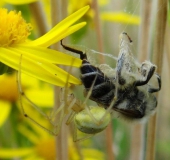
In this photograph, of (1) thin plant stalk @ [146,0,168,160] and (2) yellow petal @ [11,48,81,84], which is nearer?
(2) yellow petal @ [11,48,81,84]

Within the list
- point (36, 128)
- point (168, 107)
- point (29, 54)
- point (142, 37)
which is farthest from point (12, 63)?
point (168, 107)

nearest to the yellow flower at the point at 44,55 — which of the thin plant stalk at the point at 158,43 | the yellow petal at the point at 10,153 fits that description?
the thin plant stalk at the point at 158,43

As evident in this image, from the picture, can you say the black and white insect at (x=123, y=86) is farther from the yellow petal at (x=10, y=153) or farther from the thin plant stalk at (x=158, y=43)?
the yellow petal at (x=10, y=153)

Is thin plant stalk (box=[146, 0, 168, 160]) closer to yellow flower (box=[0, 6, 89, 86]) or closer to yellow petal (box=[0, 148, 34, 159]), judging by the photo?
yellow flower (box=[0, 6, 89, 86])

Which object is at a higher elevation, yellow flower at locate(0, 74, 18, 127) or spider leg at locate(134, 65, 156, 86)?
spider leg at locate(134, 65, 156, 86)

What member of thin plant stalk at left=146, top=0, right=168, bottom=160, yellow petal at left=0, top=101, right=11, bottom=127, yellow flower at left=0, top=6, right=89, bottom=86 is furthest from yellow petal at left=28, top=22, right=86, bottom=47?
yellow petal at left=0, top=101, right=11, bottom=127

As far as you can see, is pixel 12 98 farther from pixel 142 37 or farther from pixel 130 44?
pixel 130 44

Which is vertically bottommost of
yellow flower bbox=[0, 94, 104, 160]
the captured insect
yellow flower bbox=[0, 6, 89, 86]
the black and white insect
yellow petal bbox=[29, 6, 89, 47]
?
yellow flower bbox=[0, 94, 104, 160]
